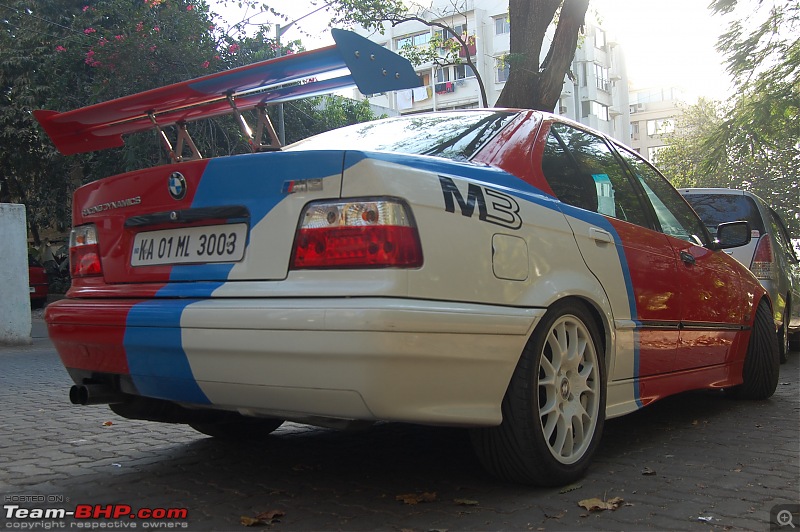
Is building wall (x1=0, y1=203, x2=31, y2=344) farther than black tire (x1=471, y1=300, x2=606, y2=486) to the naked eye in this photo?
Yes

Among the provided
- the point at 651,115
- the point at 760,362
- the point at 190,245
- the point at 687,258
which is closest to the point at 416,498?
the point at 190,245

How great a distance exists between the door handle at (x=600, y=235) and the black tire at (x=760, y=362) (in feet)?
7.34

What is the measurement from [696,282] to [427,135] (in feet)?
6.19

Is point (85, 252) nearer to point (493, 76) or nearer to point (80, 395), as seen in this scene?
point (80, 395)

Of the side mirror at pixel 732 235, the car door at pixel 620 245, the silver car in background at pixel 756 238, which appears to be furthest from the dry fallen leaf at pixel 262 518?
the silver car in background at pixel 756 238

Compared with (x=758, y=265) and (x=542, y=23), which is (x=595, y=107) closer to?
(x=542, y=23)

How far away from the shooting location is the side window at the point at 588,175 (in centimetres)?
343

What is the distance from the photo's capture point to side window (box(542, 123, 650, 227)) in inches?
135

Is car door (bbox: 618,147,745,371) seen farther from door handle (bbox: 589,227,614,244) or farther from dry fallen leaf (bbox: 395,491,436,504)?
dry fallen leaf (bbox: 395,491,436,504)

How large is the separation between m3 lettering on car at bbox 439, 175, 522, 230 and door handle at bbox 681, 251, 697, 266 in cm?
167

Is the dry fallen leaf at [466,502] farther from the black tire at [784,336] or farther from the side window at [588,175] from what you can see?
the black tire at [784,336]

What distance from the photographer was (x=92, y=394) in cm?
302

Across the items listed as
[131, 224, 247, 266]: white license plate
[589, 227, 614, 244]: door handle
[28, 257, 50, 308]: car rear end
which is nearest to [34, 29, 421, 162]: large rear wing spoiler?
[131, 224, 247, 266]: white license plate

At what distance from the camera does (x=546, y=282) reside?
2.96 meters
